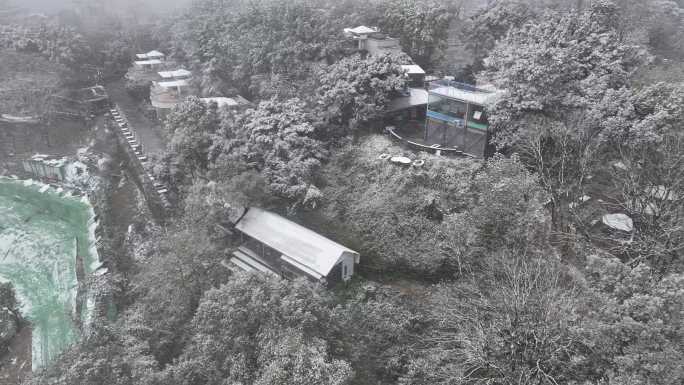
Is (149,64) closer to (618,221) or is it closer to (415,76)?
(415,76)

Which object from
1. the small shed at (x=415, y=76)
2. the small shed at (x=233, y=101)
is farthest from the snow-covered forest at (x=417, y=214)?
the small shed at (x=415, y=76)

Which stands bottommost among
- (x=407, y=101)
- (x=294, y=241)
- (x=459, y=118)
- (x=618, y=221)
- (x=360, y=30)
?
(x=294, y=241)

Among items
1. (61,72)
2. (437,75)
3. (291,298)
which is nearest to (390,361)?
(291,298)

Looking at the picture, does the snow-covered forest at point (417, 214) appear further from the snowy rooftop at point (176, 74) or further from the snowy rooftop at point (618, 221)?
the snowy rooftop at point (176, 74)

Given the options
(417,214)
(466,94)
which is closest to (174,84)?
(466,94)

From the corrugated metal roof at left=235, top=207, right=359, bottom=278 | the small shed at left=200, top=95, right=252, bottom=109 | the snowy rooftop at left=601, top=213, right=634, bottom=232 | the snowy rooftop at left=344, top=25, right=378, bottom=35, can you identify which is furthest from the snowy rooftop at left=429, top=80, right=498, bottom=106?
the small shed at left=200, top=95, right=252, bottom=109

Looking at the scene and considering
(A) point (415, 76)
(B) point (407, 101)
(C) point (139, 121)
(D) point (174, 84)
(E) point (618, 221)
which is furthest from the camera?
(C) point (139, 121)
